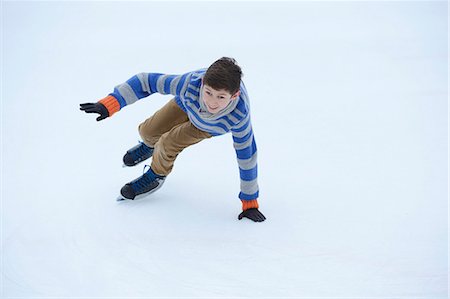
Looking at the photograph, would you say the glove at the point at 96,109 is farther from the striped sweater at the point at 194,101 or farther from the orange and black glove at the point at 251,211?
the orange and black glove at the point at 251,211

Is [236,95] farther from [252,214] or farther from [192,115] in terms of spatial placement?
[252,214]

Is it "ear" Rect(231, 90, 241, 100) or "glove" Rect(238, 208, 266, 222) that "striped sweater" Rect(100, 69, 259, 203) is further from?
"glove" Rect(238, 208, 266, 222)

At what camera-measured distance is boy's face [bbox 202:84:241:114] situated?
216 centimetres

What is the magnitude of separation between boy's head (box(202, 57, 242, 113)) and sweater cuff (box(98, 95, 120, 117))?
1.21ft

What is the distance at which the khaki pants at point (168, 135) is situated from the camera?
8.26ft

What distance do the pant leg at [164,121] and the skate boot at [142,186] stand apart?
17 centimetres

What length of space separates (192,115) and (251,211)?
0.49 m

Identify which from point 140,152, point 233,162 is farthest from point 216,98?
point 233,162

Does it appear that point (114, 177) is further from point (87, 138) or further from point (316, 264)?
point (316, 264)

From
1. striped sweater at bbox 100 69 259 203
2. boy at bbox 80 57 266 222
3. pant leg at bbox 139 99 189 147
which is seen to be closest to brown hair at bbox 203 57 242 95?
boy at bbox 80 57 266 222

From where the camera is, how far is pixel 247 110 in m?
2.34

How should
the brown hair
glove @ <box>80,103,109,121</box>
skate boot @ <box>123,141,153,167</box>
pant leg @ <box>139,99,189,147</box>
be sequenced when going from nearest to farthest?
the brown hair < glove @ <box>80,103,109,121</box> < pant leg @ <box>139,99,189,147</box> < skate boot @ <box>123,141,153,167</box>

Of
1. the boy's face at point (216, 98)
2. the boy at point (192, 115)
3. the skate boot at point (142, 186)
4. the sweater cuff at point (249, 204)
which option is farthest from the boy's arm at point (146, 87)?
the sweater cuff at point (249, 204)

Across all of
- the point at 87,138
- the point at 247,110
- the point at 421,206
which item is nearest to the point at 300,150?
the point at 421,206
